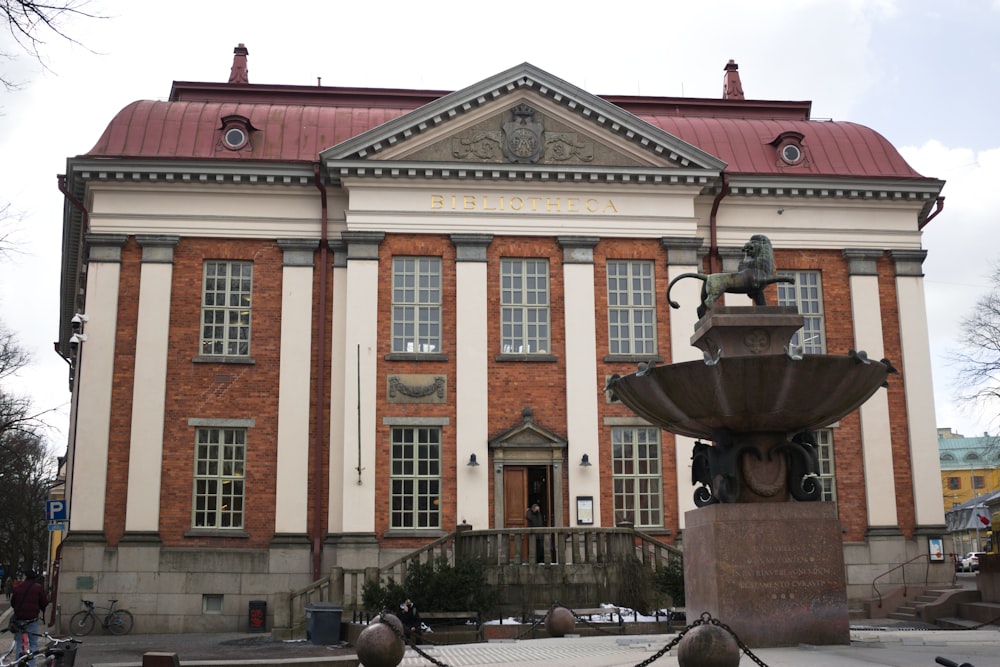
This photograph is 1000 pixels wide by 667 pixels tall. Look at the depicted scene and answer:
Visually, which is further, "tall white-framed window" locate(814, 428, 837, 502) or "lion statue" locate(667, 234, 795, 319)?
"tall white-framed window" locate(814, 428, 837, 502)

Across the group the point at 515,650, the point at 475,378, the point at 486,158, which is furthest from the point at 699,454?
the point at 486,158

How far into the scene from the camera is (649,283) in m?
27.5

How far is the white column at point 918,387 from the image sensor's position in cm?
2712

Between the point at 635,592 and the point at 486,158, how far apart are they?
11445mm

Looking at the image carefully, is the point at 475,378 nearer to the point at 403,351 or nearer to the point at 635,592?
the point at 403,351

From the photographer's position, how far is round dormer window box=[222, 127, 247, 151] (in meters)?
27.6

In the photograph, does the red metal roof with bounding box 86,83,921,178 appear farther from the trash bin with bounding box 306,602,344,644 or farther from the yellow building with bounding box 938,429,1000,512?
the yellow building with bounding box 938,429,1000,512

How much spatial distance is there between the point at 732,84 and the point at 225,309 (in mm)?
18733

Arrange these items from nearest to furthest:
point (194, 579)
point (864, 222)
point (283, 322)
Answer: point (194, 579) < point (283, 322) < point (864, 222)

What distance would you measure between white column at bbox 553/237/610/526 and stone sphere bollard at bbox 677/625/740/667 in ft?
54.5

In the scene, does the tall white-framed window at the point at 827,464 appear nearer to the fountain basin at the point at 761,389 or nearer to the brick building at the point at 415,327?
the brick building at the point at 415,327

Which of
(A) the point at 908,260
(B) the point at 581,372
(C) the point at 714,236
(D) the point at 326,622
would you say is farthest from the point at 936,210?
(D) the point at 326,622

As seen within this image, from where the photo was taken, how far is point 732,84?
35844 mm

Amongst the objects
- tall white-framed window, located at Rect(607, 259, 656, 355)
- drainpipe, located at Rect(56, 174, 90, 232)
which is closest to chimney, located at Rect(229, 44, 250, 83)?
drainpipe, located at Rect(56, 174, 90, 232)
